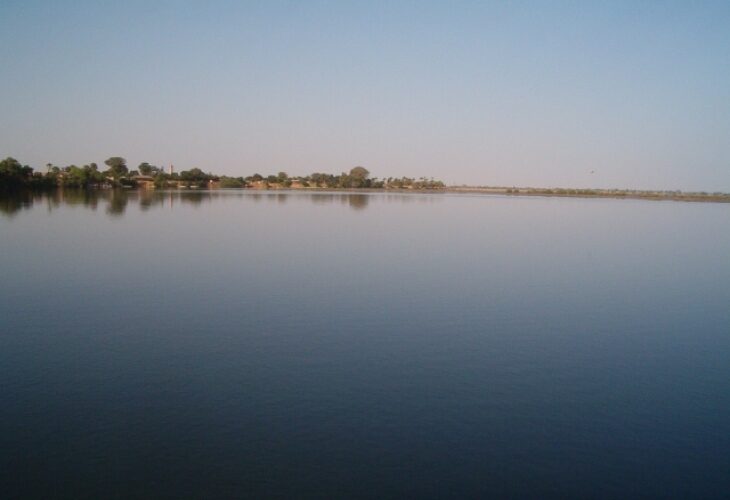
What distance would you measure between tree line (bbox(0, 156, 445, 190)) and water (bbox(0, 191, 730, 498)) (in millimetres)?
57233

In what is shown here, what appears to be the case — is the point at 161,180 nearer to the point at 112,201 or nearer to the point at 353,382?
the point at 112,201

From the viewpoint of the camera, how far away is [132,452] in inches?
203

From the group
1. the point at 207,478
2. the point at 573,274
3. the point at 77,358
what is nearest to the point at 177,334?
the point at 77,358

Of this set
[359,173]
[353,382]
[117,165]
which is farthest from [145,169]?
[353,382]

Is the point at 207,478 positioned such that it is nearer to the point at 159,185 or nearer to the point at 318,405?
the point at 318,405

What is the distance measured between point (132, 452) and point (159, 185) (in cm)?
Answer: 10061

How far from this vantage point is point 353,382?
7.08m

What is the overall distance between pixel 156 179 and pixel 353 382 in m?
101

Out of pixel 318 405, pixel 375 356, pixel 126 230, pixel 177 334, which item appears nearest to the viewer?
pixel 318 405

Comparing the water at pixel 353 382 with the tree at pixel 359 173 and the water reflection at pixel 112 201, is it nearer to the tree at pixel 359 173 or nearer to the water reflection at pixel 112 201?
the water reflection at pixel 112 201

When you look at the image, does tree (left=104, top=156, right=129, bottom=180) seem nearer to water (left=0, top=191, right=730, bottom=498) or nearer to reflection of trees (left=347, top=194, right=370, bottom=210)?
reflection of trees (left=347, top=194, right=370, bottom=210)

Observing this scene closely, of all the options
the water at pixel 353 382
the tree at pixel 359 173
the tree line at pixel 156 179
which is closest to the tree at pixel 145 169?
the tree line at pixel 156 179

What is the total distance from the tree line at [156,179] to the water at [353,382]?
57.2 m

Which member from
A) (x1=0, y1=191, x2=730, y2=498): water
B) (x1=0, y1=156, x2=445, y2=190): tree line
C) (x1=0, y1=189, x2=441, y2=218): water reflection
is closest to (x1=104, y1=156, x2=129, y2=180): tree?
(x1=0, y1=156, x2=445, y2=190): tree line
